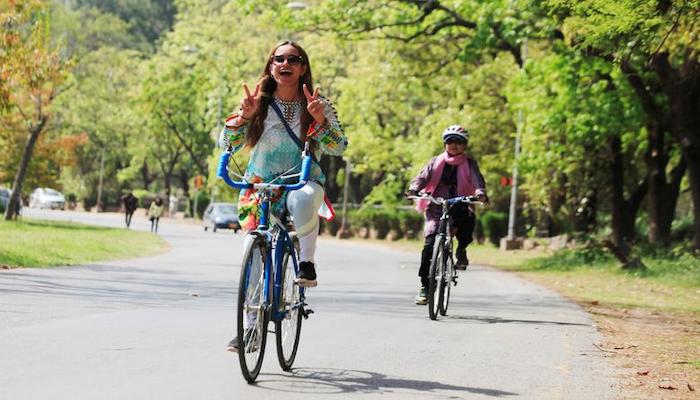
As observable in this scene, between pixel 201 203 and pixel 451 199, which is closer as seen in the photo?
pixel 451 199

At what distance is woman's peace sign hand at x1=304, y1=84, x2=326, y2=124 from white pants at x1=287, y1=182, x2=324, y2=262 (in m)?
0.40

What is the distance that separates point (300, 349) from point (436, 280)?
11.9 ft

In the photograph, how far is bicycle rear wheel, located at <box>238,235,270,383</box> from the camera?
630cm

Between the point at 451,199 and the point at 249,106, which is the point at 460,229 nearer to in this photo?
the point at 451,199

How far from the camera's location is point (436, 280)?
455 inches

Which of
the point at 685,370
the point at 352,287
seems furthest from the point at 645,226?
the point at 685,370

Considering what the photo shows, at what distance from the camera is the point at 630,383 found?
24.7ft

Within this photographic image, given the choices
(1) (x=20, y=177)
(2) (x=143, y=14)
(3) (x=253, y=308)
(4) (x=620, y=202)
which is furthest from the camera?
(2) (x=143, y=14)

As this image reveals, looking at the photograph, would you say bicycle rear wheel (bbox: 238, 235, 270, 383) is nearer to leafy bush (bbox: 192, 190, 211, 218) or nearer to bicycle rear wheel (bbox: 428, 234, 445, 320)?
bicycle rear wheel (bbox: 428, 234, 445, 320)

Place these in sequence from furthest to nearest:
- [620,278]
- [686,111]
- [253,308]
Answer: [686,111] < [620,278] < [253,308]

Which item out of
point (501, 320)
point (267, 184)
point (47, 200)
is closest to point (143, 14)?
point (47, 200)

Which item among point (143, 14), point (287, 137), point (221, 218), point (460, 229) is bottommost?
point (460, 229)

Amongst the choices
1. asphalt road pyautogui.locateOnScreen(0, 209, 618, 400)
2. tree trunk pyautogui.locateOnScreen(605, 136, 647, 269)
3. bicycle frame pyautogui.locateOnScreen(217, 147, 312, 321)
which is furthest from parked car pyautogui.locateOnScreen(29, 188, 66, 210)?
bicycle frame pyautogui.locateOnScreen(217, 147, 312, 321)

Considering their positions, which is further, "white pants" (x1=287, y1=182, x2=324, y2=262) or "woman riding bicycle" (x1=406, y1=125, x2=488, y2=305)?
"woman riding bicycle" (x1=406, y1=125, x2=488, y2=305)
